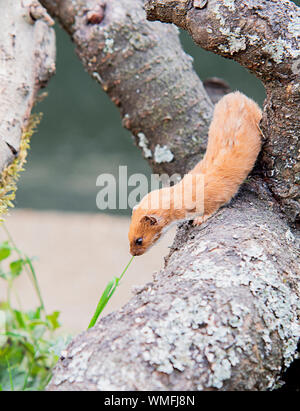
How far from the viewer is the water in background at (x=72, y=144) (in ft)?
13.0

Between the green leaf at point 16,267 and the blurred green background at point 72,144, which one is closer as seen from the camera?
the green leaf at point 16,267

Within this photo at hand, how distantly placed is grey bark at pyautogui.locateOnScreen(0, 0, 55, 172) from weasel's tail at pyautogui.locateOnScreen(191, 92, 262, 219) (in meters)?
0.58

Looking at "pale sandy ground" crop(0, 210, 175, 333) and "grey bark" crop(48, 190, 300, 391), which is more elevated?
"grey bark" crop(48, 190, 300, 391)

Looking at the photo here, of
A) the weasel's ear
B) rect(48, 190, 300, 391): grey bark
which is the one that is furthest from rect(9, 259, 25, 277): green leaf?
rect(48, 190, 300, 391): grey bark

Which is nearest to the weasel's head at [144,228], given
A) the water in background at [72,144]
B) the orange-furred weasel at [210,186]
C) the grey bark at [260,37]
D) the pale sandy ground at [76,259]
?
the orange-furred weasel at [210,186]

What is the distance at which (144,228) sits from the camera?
4.20 feet

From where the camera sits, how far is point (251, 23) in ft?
3.31

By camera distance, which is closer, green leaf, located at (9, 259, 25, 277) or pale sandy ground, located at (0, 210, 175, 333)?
green leaf, located at (9, 259, 25, 277)

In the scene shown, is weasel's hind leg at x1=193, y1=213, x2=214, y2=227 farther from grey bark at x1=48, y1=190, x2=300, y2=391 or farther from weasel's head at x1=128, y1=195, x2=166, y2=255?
grey bark at x1=48, y1=190, x2=300, y2=391

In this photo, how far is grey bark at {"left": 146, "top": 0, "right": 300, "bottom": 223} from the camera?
1.01 m

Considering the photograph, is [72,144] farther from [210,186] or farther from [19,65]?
[210,186]

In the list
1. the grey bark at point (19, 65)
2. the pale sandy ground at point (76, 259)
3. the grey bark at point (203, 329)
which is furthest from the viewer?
the pale sandy ground at point (76, 259)

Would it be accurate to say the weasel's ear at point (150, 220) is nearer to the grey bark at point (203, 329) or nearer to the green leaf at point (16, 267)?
the grey bark at point (203, 329)
